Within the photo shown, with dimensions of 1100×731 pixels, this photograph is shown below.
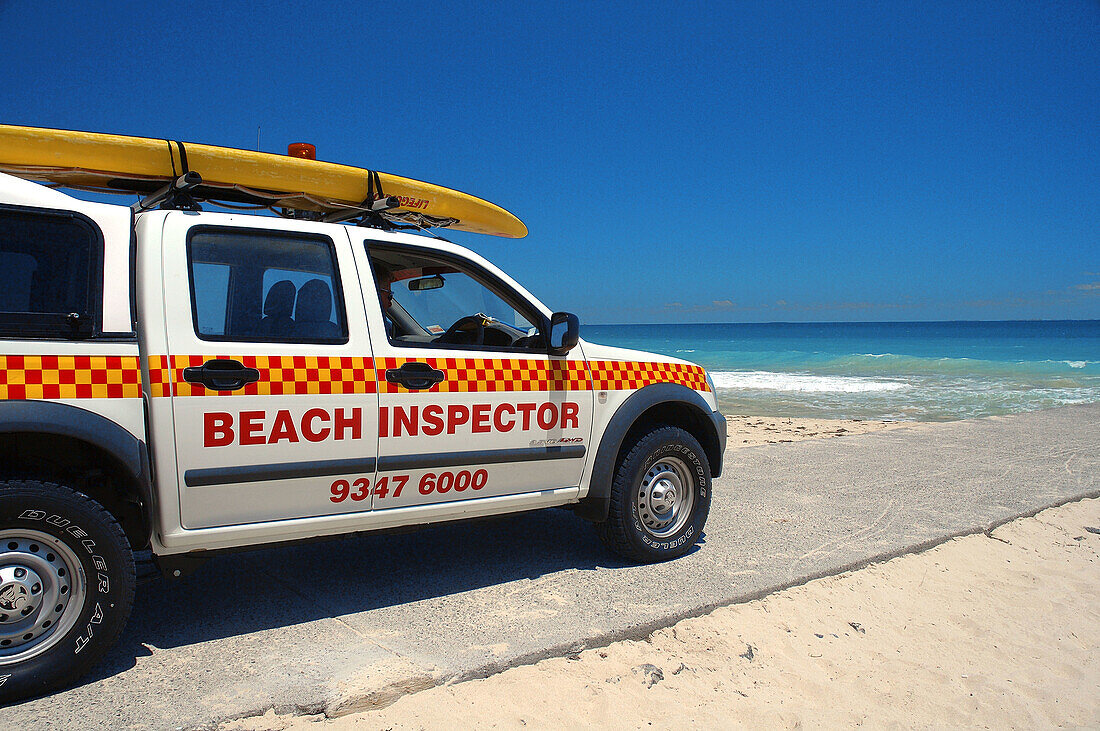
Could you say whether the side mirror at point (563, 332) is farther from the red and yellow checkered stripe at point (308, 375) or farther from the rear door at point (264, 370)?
the rear door at point (264, 370)

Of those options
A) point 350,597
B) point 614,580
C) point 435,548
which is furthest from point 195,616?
point 614,580

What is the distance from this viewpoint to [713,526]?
17.3ft

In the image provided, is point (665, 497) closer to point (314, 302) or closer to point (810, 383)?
point (314, 302)

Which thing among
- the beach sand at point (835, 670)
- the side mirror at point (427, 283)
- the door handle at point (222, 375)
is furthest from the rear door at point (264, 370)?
the beach sand at point (835, 670)

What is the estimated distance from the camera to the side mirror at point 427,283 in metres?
4.07

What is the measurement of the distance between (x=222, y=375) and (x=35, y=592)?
981 mm

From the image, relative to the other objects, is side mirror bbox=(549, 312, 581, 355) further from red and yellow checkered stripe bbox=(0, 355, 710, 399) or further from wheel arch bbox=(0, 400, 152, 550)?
wheel arch bbox=(0, 400, 152, 550)

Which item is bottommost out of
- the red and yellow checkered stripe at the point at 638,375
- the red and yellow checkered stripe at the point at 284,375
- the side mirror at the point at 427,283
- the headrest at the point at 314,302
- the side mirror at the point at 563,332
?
the red and yellow checkered stripe at the point at 638,375

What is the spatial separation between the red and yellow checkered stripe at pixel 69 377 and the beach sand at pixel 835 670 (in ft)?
4.19

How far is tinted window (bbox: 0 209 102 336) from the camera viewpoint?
8.93 ft

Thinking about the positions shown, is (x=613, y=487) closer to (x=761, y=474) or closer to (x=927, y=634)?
(x=927, y=634)

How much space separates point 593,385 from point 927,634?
1.97 metres

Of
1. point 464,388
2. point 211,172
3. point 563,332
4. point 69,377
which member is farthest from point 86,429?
point 563,332

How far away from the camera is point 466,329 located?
13.3 ft
